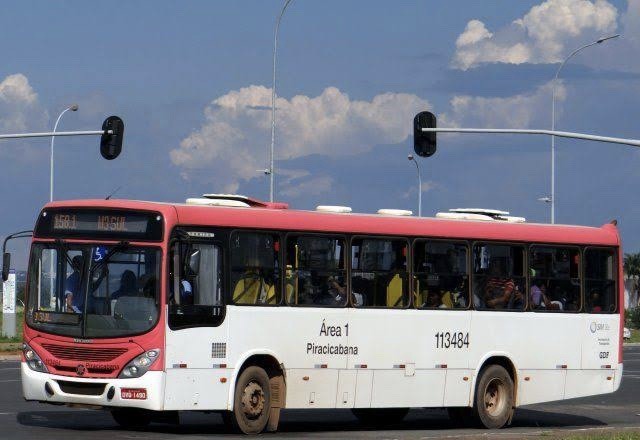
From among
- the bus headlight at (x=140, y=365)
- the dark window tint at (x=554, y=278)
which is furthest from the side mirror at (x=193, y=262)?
the dark window tint at (x=554, y=278)

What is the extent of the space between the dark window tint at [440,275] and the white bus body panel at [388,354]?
174 mm

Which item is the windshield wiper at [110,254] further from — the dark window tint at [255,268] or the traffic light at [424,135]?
the traffic light at [424,135]

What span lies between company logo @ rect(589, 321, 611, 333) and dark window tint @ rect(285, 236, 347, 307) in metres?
5.28

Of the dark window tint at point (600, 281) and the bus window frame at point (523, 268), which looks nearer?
the bus window frame at point (523, 268)

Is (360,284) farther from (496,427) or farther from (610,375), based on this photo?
(610,375)

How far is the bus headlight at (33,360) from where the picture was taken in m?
18.9

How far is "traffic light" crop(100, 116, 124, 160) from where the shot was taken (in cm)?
3762

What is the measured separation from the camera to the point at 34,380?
18859mm

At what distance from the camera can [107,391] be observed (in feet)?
60.4

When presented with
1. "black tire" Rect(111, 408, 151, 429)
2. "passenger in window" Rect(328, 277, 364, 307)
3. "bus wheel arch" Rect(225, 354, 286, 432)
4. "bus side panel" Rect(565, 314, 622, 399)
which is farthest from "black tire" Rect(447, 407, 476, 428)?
"black tire" Rect(111, 408, 151, 429)

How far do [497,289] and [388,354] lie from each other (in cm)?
237

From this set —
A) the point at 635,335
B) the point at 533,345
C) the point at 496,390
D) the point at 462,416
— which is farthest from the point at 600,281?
the point at 635,335

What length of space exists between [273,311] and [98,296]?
2.46m

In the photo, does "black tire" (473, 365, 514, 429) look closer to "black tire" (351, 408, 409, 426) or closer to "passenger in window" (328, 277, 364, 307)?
"black tire" (351, 408, 409, 426)
